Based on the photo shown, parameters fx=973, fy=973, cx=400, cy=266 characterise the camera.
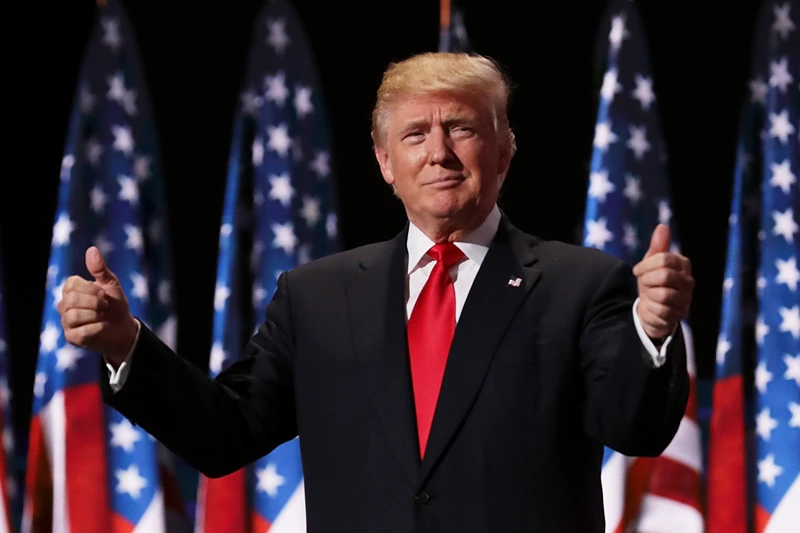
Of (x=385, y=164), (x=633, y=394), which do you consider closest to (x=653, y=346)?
(x=633, y=394)

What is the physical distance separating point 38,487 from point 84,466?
0.18 metres

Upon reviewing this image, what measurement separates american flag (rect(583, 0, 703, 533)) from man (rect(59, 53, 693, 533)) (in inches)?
85.4

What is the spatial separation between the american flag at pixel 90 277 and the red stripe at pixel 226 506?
0.62 ft

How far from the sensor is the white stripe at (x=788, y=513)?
3732 millimetres

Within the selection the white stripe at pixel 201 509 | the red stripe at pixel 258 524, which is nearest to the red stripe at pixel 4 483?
the white stripe at pixel 201 509

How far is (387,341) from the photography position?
162 cm

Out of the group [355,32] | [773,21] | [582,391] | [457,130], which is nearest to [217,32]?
[355,32]

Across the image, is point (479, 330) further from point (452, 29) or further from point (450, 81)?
point (452, 29)

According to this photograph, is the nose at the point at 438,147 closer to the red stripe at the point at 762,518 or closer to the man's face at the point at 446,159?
the man's face at the point at 446,159

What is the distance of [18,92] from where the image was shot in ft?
13.0

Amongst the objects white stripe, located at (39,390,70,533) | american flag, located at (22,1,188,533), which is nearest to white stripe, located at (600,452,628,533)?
american flag, located at (22,1,188,533)

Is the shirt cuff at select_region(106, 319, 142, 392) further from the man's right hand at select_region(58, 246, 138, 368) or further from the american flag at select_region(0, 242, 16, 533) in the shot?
the american flag at select_region(0, 242, 16, 533)

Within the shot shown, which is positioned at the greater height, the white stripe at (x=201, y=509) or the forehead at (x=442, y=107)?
the forehead at (x=442, y=107)

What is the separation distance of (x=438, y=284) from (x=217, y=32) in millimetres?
2792
